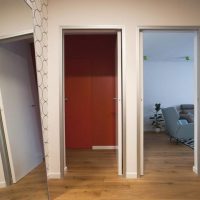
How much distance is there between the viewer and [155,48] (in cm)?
494

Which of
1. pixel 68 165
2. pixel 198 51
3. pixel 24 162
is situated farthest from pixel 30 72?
Answer: pixel 198 51

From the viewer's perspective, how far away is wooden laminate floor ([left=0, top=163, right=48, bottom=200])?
1.26 meters

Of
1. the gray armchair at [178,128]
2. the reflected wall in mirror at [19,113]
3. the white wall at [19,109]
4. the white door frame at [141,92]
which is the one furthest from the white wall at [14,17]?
the gray armchair at [178,128]

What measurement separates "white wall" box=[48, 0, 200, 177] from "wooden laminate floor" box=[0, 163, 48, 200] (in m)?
0.65

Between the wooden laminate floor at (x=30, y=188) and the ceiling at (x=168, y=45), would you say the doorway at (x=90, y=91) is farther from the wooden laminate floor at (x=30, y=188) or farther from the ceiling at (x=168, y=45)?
the wooden laminate floor at (x=30, y=188)

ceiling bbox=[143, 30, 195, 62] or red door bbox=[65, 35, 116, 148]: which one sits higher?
ceiling bbox=[143, 30, 195, 62]

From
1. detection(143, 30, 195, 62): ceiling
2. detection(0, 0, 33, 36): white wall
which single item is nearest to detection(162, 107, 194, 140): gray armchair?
detection(143, 30, 195, 62): ceiling

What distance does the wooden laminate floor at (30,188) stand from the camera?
4.12 ft

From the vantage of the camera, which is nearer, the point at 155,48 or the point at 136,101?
the point at 136,101

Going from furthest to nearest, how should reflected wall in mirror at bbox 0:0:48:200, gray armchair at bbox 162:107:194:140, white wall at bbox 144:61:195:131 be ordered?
1. white wall at bbox 144:61:195:131
2. gray armchair at bbox 162:107:194:140
3. reflected wall in mirror at bbox 0:0:48:200

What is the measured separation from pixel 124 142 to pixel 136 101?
1.79 feet

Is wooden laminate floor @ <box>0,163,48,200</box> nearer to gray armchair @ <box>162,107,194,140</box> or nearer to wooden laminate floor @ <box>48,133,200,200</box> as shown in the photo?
wooden laminate floor @ <box>48,133,200,200</box>

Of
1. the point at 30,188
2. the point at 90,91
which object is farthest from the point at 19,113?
the point at 90,91

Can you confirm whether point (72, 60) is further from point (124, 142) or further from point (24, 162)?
point (24, 162)
